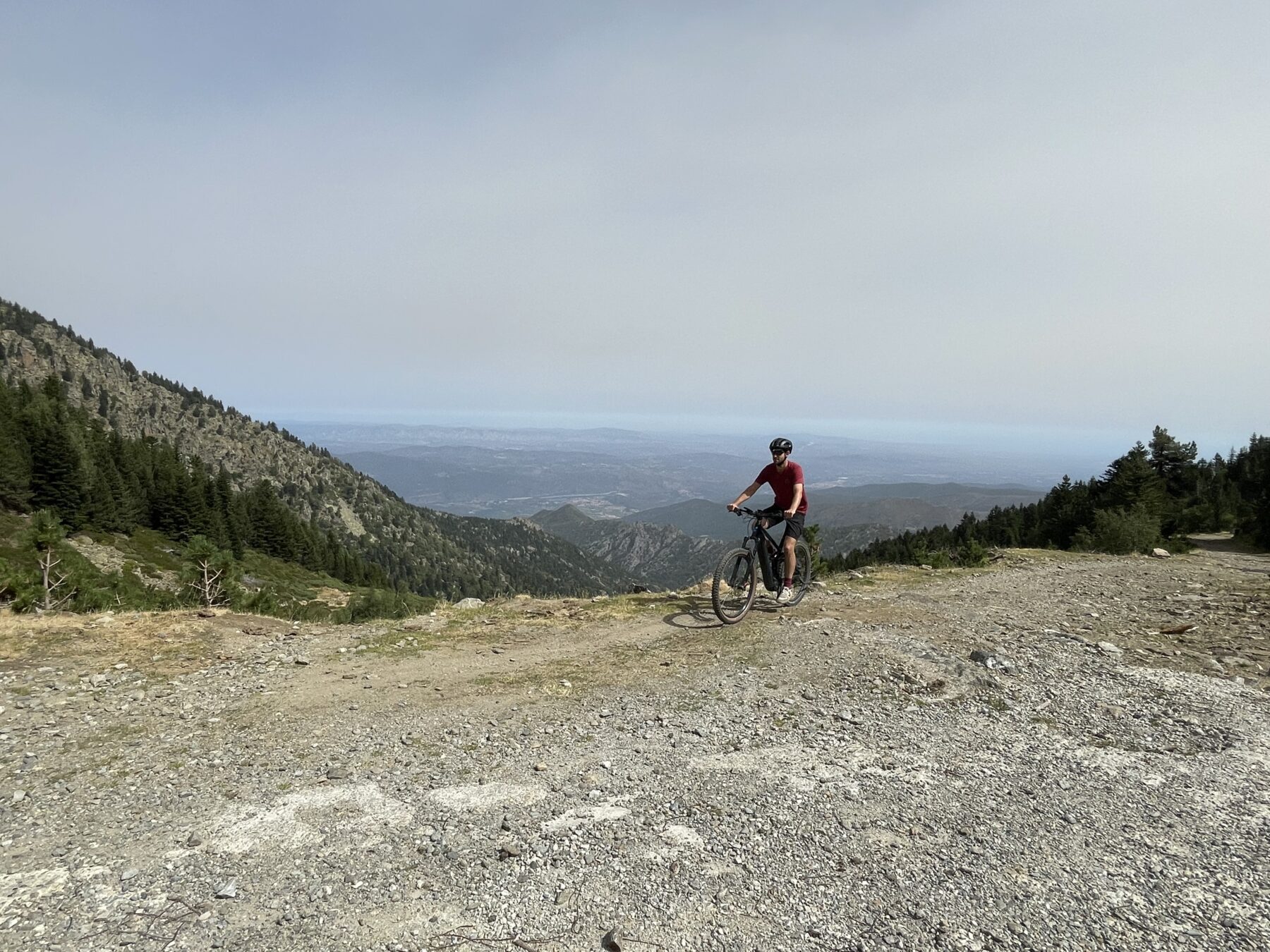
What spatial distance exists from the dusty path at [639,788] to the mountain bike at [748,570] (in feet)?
3.19

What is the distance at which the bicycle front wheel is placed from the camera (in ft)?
39.2

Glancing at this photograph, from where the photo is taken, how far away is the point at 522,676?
9.09m

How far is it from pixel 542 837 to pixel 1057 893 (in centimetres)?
411

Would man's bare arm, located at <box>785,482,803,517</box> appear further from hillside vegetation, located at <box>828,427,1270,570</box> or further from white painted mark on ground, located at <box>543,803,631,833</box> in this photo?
hillside vegetation, located at <box>828,427,1270,570</box>

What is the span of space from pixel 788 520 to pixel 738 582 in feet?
A: 5.65

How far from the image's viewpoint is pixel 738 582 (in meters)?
12.1

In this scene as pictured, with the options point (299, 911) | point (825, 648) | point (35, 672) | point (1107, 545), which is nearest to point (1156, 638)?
point (825, 648)

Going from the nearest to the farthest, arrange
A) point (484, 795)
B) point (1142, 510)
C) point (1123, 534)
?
point (484, 795), point (1123, 534), point (1142, 510)

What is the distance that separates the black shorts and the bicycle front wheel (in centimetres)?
90

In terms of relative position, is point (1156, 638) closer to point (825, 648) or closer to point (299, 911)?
point (825, 648)

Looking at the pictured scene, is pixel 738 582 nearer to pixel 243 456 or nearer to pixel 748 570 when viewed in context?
pixel 748 570

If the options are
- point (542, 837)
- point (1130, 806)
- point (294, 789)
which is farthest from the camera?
point (294, 789)

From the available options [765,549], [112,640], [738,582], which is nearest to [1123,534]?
[765,549]

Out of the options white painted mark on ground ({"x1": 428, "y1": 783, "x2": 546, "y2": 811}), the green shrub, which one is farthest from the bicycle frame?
the green shrub
